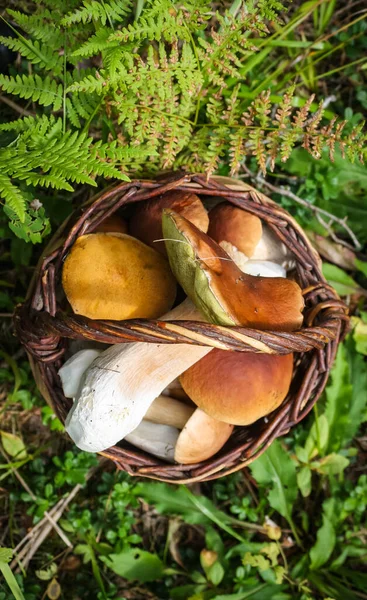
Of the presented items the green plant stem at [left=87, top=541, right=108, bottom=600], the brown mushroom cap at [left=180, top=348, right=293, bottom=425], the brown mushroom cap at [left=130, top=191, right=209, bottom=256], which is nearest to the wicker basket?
the brown mushroom cap at [left=130, top=191, right=209, bottom=256]

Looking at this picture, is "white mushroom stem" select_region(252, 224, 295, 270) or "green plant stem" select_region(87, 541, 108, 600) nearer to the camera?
"white mushroom stem" select_region(252, 224, 295, 270)

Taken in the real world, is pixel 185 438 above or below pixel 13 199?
below

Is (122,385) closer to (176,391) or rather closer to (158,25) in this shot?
(176,391)

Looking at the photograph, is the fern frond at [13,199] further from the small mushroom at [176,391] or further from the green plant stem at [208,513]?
the green plant stem at [208,513]

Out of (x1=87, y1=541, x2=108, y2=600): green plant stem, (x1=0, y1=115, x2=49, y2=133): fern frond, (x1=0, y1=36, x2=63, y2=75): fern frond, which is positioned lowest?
(x1=87, y1=541, x2=108, y2=600): green plant stem

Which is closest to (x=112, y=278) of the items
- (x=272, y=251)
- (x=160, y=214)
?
(x=160, y=214)

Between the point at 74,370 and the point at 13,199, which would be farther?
the point at 74,370

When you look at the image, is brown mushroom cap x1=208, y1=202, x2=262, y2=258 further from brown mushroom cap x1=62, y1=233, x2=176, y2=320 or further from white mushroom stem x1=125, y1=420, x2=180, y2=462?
white mushroom stem x1=125, y1=420, x2=180, y2=462
